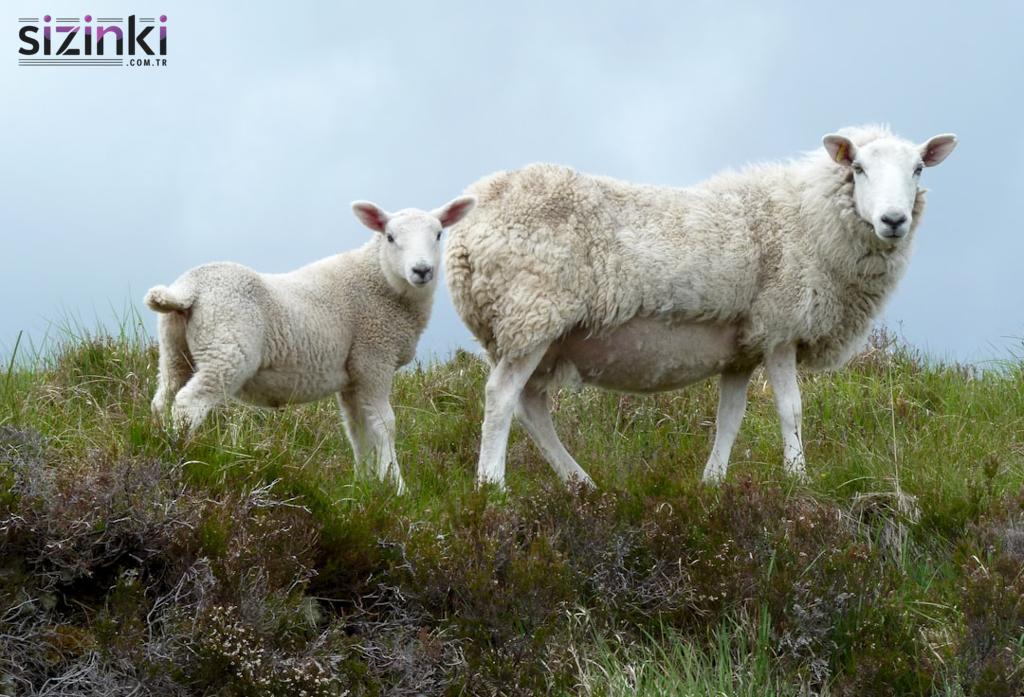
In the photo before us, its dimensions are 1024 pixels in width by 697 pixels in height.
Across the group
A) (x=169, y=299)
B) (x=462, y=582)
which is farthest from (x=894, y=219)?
(x=169, y=299)

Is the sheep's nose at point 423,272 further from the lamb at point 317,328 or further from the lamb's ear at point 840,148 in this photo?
the lamb's ear at point 840,148

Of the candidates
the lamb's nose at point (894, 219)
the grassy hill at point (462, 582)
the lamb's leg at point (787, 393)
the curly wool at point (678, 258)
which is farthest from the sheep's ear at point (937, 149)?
the grassy hill at point (462, 582)

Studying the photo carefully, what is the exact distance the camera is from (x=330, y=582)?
5.32m

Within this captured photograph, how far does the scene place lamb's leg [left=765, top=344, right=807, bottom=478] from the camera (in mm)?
7660

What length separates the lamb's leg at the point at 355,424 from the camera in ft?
25.6

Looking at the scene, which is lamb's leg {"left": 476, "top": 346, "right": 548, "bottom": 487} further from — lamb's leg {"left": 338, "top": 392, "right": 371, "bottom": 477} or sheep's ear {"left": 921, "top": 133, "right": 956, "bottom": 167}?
sheep's ear {"left": 921, "top": 133, "right": 956, "bottom": 167}

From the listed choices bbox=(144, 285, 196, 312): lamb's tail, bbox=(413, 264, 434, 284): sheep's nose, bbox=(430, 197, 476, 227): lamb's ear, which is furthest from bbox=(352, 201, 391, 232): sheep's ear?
bbox=(144, 285, 196, 312): lamb's tail

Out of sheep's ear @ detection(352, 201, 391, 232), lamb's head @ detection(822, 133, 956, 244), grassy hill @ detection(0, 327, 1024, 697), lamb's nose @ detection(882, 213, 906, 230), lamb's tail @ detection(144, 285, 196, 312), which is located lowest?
grassy hill @ detection(0, 327, 1024, 697)

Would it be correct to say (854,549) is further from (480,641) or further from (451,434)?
(451,434)

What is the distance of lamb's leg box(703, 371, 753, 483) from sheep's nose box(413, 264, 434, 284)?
2.10 meters

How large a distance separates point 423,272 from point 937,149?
346 centimetres

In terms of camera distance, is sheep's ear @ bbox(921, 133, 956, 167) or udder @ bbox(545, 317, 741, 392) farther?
sheep's ear @ bbox(921, 133, 956, 167)

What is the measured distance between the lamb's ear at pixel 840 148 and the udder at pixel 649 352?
1.31m

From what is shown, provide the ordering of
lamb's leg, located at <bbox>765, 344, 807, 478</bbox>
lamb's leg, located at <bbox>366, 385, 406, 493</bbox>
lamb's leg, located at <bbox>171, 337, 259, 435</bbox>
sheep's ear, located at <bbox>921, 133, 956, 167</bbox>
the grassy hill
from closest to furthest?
the grassy hill → lamb's leg, located at <bbox>171, 337, 259, 435</bbox> → lamb's leg, located at <bbox>366, 385, 406, 493</bbox> → lamb's leg, located at <bbox>765, 344, 807, 478</bbox> → sheep's ear, located at <bbox>921, 133, 956, 167</bbox>
